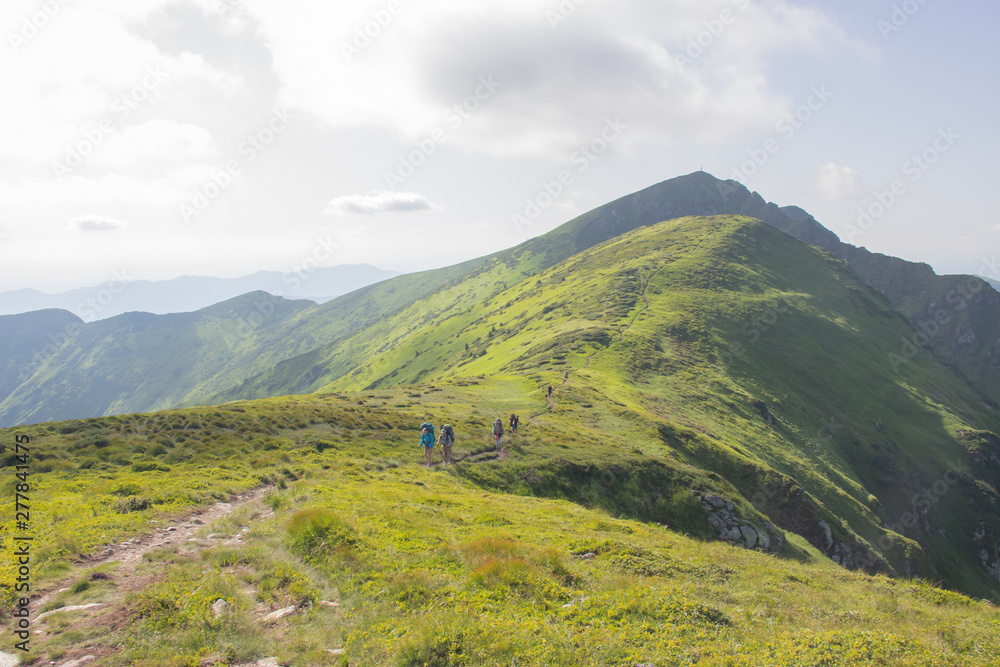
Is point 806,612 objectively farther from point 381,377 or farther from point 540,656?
point 381,377

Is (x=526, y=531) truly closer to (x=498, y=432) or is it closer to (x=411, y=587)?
(x=411, y=587)

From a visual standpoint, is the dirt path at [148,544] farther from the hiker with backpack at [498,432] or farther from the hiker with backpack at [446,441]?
the hiker with backpack at [498,432]

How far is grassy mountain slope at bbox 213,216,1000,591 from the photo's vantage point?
49.6m

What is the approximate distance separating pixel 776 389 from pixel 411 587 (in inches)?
3672

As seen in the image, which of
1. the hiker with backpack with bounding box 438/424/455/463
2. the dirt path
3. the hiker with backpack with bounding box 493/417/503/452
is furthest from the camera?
the hiker with backpack with bounding box 493/417/503/452

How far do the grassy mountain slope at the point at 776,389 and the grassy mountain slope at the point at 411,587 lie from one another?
11545 mm

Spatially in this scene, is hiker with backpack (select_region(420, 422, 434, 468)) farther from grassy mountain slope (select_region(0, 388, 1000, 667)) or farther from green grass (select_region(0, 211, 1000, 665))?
grassy mountain slope (select_region(0, 388, 1000, 667))

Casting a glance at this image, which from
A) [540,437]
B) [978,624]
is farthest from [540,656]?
[540,437]

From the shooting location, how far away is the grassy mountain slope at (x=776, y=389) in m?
49.6

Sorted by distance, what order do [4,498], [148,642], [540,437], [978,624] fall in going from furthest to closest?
[540,437]
[4,498]
[978,624]
[148,642]

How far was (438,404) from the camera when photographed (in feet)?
171

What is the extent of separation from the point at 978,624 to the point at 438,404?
147 feet

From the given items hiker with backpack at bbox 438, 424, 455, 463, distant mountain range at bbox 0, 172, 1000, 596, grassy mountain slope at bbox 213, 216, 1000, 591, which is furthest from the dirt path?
grassy mountain slope at bbox 213, 216, 1000, 591

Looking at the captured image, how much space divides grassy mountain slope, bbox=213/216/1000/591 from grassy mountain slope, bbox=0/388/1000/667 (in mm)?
11545
